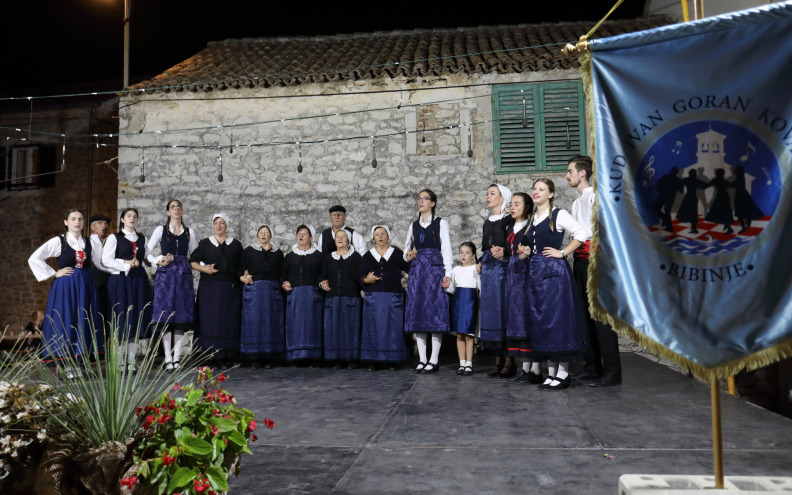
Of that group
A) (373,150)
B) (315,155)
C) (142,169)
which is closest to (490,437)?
(373,150)

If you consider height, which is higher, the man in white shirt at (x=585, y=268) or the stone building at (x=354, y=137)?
the stone building at (x=354, y=137)

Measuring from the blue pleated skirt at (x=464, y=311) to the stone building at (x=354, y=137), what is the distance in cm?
208

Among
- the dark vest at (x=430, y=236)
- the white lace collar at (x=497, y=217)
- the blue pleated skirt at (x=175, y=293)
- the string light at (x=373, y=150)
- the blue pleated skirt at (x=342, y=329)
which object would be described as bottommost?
the blue pleated skirt at (x=342, y=329)

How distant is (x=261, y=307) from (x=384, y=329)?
4.50 ft

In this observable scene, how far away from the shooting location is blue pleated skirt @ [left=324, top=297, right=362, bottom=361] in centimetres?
600

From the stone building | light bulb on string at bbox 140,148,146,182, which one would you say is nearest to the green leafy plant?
the stone building

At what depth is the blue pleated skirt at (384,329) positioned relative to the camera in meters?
5.84

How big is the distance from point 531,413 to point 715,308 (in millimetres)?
1923

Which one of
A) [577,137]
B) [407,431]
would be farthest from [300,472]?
[577,137]

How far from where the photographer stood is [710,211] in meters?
1.99

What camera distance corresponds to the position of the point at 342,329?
603cm

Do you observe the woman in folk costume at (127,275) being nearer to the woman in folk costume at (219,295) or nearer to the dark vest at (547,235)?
the woman in folk costume at (219,295)

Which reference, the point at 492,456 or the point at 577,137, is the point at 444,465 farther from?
the point at 577,137

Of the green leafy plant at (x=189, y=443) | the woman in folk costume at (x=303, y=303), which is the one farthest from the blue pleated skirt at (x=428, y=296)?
the green leafy plant at (x=189, y=443)
